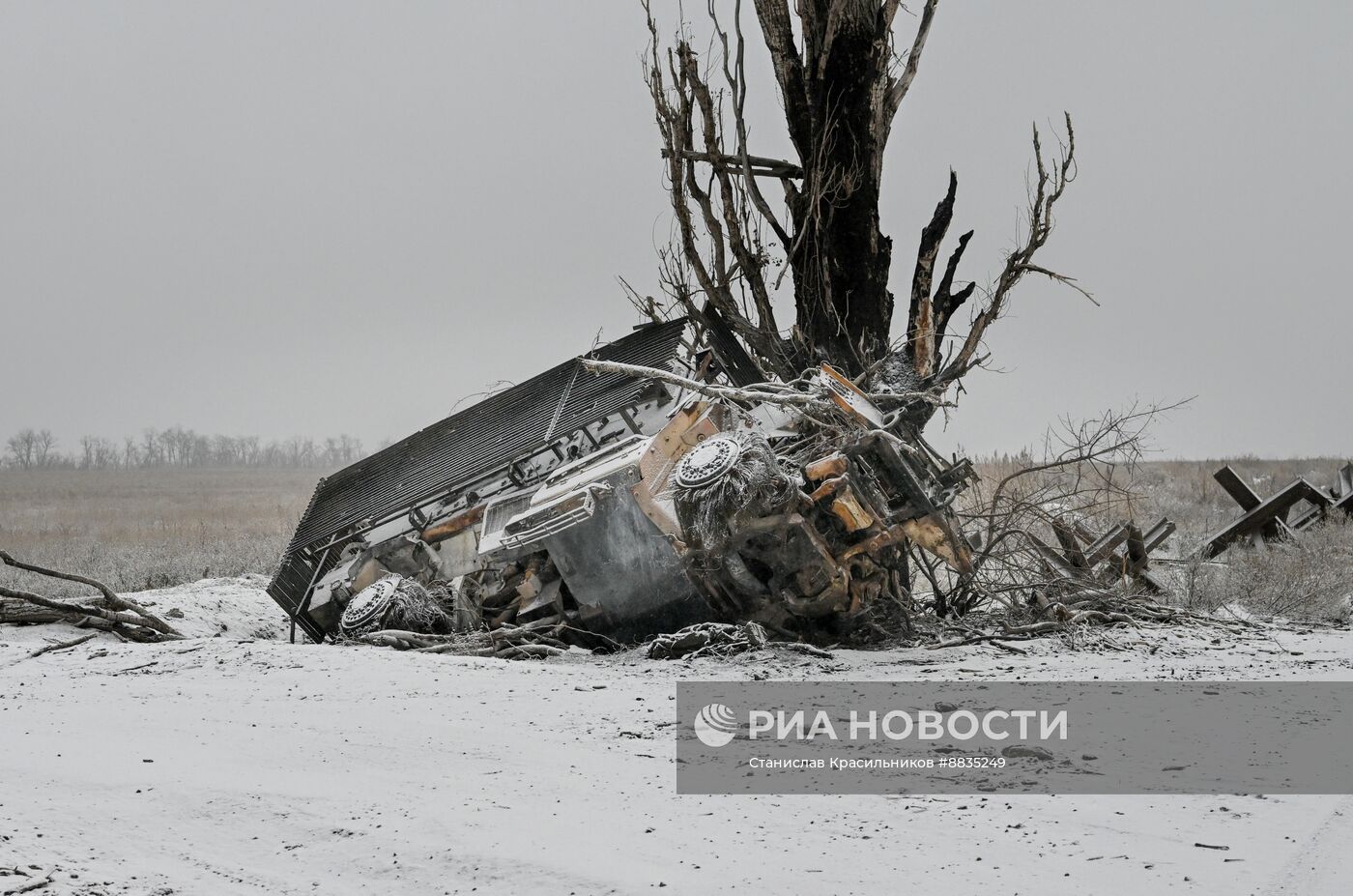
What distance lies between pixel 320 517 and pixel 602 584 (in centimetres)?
415

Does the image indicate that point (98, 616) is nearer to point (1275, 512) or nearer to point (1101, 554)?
point (1101, 554)

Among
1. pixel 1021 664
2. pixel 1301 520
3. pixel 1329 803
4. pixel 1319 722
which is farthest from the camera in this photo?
pixel 1301 520

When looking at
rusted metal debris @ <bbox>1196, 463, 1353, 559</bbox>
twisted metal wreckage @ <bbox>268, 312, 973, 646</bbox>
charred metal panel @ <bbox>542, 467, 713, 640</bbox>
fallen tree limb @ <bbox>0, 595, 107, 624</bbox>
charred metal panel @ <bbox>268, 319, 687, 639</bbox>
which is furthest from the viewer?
rusted metal debris @ <bbox>1196, 463, 1353, 559</bbox>

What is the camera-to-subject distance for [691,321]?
35.7 ft

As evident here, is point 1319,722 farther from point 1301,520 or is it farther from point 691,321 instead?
point 1301,520

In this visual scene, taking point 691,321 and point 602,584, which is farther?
point 691,321

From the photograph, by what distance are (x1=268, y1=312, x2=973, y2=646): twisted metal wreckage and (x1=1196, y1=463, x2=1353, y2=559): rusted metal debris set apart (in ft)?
19.1

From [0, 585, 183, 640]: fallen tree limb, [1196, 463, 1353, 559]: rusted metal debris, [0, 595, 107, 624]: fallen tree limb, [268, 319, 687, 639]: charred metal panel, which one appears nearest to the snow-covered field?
[0, 585, 183, 640]: fallen tree limb

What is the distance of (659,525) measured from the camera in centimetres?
770

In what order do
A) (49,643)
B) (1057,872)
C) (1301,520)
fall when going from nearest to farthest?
1. (1057,872)
2. (49,643)
3. (1301,520)

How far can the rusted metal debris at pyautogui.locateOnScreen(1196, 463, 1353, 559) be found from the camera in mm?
13406

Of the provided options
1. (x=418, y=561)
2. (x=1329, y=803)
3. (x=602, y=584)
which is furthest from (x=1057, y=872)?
(x=418, y=561)

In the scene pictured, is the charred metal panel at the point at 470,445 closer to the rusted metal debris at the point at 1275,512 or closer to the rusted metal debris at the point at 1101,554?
the rusted metal debris at the point at 1101,554

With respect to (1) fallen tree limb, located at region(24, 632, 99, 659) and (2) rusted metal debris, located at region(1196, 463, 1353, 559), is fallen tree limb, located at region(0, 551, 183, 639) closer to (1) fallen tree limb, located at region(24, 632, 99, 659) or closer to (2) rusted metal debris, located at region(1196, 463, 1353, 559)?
(1) fallen tree limb, located at region(24, 632, 99, 659)
